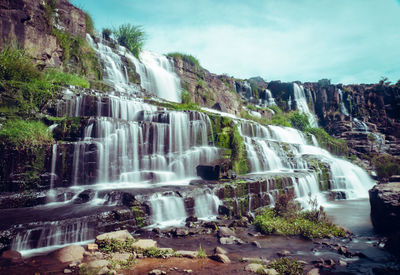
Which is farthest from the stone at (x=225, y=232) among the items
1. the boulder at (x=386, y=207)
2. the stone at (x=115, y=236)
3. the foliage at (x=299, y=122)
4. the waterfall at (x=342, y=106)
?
the waterfall at (x=342, y=106)

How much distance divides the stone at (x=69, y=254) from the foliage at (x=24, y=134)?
4228 mm

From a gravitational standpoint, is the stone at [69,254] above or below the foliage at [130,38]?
below

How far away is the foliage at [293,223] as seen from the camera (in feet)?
19.8

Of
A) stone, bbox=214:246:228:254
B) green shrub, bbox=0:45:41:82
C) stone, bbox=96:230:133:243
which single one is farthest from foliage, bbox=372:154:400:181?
green shrub, bbox=0:45:41:82

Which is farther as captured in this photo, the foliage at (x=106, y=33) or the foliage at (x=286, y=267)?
the foliage at (x=106, y=33)

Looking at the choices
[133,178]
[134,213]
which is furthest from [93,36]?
[134,213]

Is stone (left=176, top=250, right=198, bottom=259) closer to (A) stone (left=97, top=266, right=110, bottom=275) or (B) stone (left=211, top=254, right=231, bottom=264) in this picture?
(B) stone (left=211, top=254, right=231, bottom=264)

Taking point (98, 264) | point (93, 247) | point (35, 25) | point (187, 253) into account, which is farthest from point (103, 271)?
point (35, 25)

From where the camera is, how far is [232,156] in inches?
449

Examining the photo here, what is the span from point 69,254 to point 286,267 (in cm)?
394

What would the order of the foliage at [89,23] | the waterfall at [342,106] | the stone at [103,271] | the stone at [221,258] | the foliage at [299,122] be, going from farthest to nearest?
the waterfall at [342,106]
the foliage at [299,122]
the foliage at [89,23]
the stone at [221,258]
the stone at [103,271]

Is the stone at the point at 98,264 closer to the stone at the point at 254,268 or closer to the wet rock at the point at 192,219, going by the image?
the stone at the point at 254,268

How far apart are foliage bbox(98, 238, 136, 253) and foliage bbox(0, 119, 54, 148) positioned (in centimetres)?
443

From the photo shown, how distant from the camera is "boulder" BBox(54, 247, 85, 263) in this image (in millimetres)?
4090
